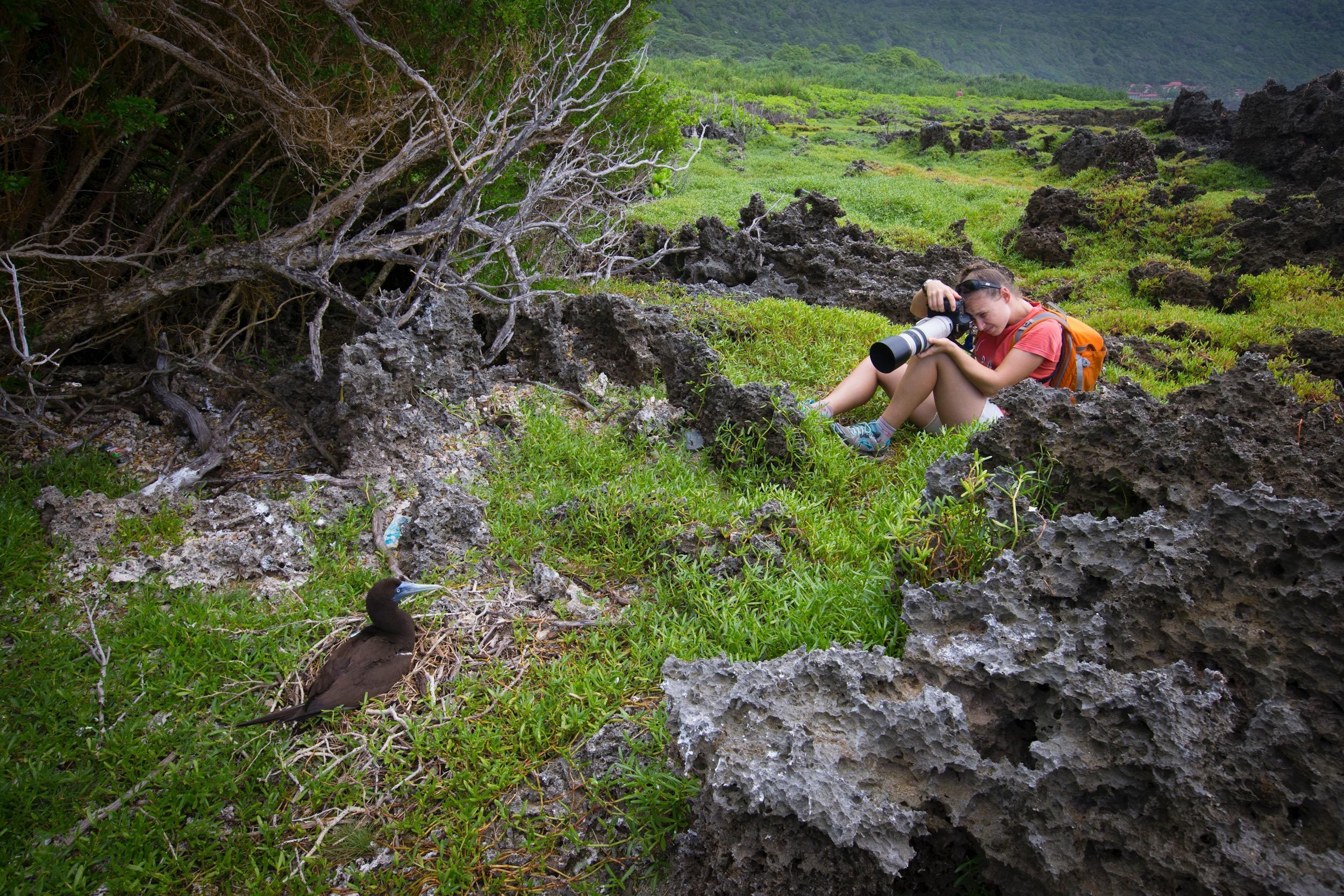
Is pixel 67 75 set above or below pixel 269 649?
above

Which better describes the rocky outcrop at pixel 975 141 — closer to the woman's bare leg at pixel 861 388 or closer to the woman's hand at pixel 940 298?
the woman's hand at pixel 940 298

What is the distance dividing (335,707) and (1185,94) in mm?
23467

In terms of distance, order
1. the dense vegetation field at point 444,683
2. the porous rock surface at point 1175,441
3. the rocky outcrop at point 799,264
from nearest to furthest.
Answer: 1. the dense vegetation field at point 444,683
2. the porous rock surface at point 1175,441
3. the rocky outcrop at point 799,264

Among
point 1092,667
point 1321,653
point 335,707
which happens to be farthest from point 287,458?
point 1321,653

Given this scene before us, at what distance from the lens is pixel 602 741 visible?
2141 mm

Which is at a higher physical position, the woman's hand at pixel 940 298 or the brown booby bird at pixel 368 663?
the woman's hand at pixel 940 298

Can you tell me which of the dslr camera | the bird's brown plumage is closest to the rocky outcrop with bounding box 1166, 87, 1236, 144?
the dslr camera

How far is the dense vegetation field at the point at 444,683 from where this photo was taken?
192 cm

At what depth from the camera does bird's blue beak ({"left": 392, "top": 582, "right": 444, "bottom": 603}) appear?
2582 mm

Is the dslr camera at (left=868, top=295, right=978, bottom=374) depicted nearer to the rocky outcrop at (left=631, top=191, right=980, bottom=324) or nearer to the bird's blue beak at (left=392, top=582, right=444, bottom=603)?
the bird's blue beak at (left=392, top=582, right=444, bottom=603)

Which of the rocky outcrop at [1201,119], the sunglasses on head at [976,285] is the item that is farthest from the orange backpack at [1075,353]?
the rocky outcrop at [1201,119]

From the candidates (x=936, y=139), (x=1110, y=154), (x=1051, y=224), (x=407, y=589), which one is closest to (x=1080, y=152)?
(x=1110, y=154)

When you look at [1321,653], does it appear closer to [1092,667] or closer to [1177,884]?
[1092,667]

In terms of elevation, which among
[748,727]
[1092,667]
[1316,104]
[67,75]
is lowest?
[748,727]
